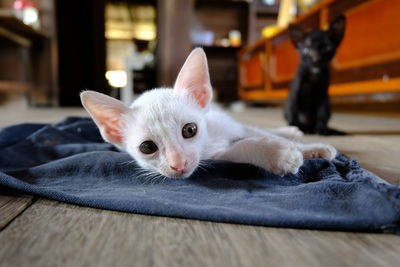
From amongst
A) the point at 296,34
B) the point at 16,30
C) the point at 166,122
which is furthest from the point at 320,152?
the point at 16,30

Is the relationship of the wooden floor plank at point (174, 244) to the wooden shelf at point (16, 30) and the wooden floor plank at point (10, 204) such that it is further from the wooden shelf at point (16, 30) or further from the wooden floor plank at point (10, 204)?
the wooden shelf at point (16, 30)

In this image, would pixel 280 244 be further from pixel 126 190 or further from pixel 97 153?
pixel 97 153

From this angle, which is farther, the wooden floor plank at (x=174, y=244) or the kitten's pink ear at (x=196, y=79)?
the kitten's pink ear at (x=196, y=79)

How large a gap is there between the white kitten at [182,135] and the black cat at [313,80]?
105cm

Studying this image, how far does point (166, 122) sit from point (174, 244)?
0.38m

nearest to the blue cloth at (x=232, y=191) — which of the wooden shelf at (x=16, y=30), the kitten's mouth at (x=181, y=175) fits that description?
the kitten's mouth at (x=181, y=175)

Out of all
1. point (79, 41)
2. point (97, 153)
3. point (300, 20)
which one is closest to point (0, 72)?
point (79, 41)

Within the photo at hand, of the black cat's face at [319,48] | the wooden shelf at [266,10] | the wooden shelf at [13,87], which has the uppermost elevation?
the wooden shelf at [266,10]

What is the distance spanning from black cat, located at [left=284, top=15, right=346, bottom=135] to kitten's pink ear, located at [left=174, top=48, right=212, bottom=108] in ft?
3.63

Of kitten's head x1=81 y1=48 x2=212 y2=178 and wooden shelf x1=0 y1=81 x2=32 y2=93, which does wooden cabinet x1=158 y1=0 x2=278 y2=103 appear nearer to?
wooden shelf x1=0 y1=81 x2=32 y2=93

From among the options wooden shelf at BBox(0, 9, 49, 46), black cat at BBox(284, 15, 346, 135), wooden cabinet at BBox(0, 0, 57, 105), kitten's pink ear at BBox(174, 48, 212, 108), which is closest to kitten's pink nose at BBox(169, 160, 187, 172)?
kitten's pink ear at BBox(174, 48, 212, 108)

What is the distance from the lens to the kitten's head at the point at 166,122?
0.84m

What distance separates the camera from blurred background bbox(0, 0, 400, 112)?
2961 millimetres

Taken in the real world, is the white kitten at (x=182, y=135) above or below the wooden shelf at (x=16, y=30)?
below
